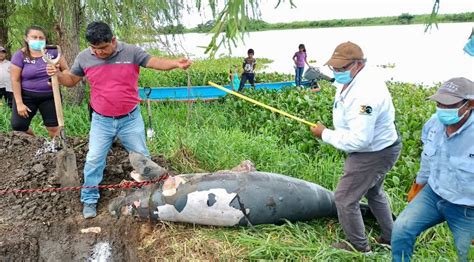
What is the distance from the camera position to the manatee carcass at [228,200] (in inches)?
140

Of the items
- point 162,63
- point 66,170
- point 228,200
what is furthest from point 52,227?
point 162,63

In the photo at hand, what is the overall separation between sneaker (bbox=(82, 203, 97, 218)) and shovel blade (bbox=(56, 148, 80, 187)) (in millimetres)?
270

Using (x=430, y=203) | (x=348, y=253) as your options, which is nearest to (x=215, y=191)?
(x=348, y=253)

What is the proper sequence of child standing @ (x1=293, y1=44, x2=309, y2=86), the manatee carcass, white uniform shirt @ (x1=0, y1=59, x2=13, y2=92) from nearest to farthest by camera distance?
the manatee carcass < white uniform shirt @ (x1=0, y1=59, x2=13, y2=92) < child standing @ (x1=293, y1=44, x2=309, y2=86)

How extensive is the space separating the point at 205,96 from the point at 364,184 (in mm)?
6753

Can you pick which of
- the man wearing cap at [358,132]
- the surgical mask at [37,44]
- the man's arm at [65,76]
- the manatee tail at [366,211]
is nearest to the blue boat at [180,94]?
the surgical mask at [37,44]

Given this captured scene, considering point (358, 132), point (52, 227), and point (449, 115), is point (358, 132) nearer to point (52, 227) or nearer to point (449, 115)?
point (449, 115)

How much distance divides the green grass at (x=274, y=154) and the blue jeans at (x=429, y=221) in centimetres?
32

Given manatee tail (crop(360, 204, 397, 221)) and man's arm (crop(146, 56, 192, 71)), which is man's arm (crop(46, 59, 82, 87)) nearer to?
man's arm (crop(146, 56, 192, 71))

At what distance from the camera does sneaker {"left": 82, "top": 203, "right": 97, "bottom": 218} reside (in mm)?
3825

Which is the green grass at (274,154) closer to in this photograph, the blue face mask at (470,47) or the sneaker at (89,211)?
the sneaker at (89,211)

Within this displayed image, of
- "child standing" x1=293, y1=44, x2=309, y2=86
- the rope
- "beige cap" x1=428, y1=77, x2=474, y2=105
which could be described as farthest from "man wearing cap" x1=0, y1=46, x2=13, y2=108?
"child standing" x1=293, y1=44, x2=309, y2=86

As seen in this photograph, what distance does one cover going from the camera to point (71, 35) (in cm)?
779

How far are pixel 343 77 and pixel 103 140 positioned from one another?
1.98m
